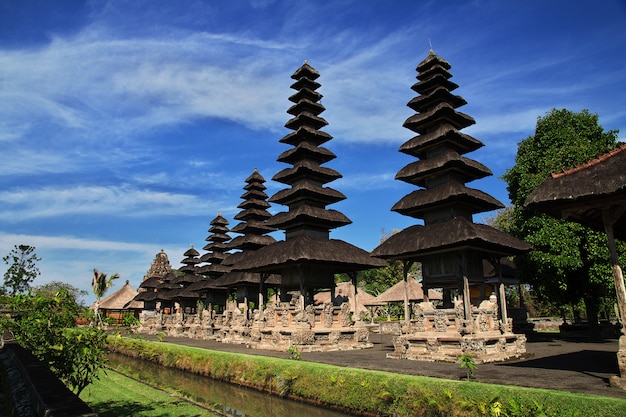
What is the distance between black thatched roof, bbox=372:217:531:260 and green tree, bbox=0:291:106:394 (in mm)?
13135

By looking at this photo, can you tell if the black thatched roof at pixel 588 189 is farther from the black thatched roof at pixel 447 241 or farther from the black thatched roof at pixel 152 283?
the black thatched roof at pixel 152 283

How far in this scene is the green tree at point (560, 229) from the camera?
20.9 m

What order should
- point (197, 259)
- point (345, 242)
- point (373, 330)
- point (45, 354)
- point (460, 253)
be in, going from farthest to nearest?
point (197, 259), point (373, 330), point (345, 242), point (460, 253), point (45, 354)

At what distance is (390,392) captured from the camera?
32.2 feet

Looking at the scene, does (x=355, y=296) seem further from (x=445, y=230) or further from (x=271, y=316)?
(x=445, y=230)

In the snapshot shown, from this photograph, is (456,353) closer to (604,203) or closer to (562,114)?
(604,203)

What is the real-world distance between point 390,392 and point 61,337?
7129 millimetres

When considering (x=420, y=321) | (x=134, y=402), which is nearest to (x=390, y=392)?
(x=134, y=402)

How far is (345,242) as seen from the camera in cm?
2625

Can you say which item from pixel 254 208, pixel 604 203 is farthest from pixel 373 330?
pixel 604 203

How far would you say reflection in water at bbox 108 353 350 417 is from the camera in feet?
38.6

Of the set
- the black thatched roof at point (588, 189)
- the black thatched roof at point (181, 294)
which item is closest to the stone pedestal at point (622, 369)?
the black thatched roof at point (588, 189)

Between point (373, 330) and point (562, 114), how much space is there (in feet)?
80.1

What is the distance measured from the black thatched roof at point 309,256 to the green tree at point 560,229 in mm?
8702
